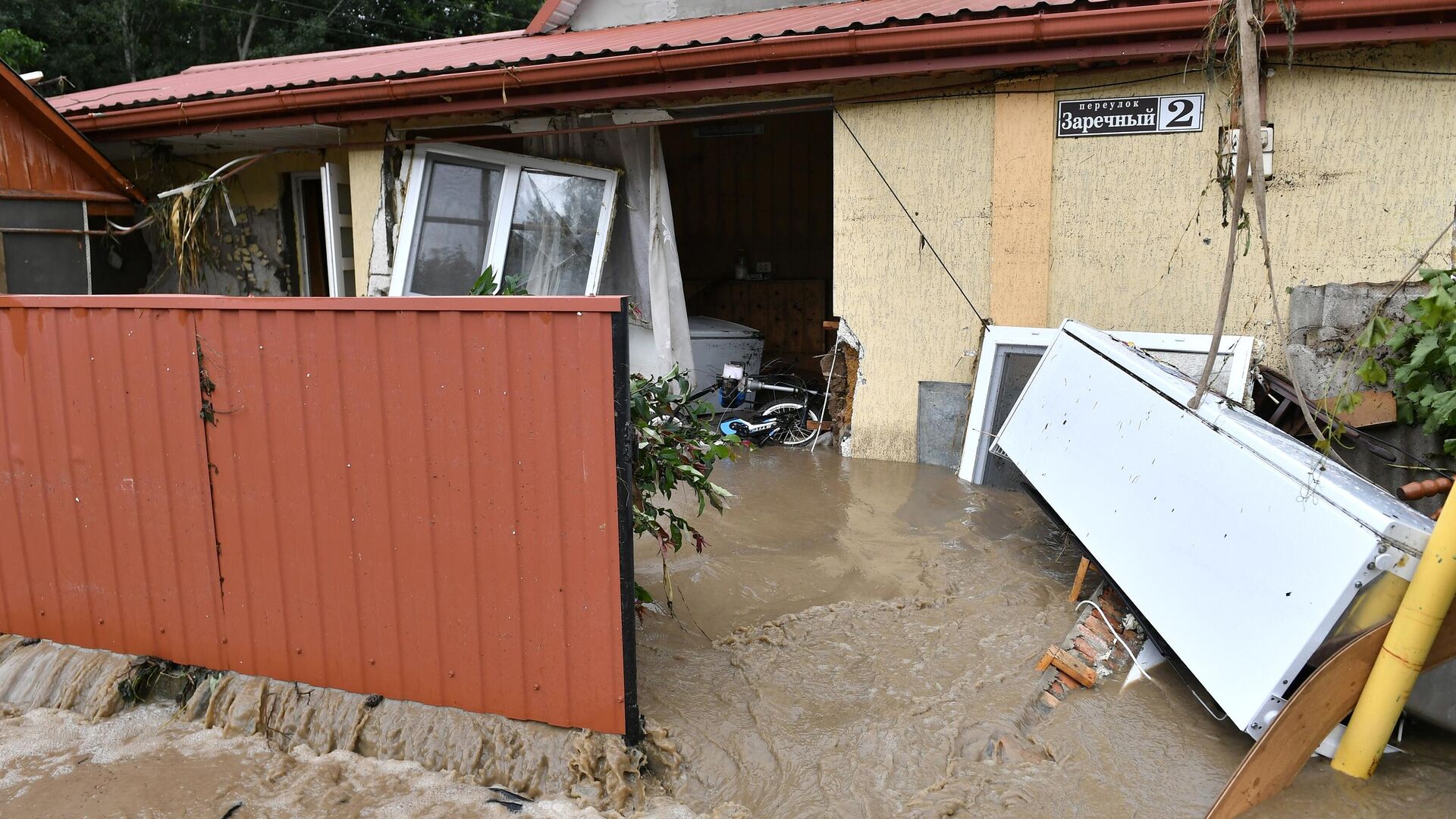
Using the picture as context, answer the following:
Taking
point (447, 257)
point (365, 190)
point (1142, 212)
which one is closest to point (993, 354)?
point (1142, 212)

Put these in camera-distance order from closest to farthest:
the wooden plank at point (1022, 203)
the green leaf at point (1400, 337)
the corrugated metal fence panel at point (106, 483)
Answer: the corrugated metal fence panel at point (106, 483) < the green leaf at point (1400, 337) < the wooden plank at point (1022, 203)

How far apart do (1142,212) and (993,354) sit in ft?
4.08

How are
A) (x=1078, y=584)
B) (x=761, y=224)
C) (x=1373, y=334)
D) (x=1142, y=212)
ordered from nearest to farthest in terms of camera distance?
(x=1078, y=584), (x=1373, y=334), (x=1142, y=212), (x=761, y=224)

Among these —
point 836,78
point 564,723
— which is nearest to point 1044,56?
point 836,78

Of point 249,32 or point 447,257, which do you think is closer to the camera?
point 447,257

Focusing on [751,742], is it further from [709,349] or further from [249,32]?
[249,32]

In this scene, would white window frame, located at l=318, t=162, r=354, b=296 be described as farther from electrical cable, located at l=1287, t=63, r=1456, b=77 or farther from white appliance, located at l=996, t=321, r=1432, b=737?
electrical cable, located at l=1287, t=63, r=1456, b=77

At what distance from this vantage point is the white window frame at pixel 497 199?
762 cm

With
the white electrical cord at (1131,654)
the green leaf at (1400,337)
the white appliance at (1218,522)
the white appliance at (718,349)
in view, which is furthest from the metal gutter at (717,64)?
the white electrical cord at (1131,654)

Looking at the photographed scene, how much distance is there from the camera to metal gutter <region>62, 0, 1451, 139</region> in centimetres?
521

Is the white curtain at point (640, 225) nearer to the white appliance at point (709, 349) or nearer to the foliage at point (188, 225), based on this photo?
the white appliance at point (709, 349)

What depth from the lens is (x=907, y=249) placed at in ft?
21.3

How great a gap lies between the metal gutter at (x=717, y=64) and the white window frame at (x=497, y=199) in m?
0.42

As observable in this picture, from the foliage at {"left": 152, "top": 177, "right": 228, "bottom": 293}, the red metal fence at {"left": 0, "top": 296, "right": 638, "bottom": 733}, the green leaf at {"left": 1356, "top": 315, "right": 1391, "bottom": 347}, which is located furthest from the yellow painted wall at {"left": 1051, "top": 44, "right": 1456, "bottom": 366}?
the foliage at {"left": 152, "top": 177, "right": 228, "bottom": 293}
